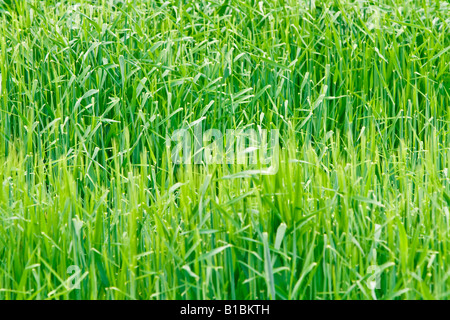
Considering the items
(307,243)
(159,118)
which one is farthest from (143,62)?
(307,243)

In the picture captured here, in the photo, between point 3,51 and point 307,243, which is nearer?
point 307,243

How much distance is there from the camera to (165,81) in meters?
2.86

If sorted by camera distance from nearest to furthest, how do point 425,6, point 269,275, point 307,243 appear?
point 269,275 < point 307,243 < point 425,6

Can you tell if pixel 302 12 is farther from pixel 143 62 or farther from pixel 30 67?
pixel 30 67

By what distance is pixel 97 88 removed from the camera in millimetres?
2883

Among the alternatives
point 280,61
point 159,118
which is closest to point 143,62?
point 159,118

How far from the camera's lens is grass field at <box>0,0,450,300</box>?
1.80 metres

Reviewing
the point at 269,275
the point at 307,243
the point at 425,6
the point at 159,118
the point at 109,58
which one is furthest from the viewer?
Answer: the point at 425,6

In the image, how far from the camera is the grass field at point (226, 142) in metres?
1.80

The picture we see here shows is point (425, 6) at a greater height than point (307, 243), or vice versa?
point (425, 6)

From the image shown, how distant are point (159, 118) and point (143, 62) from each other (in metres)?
0.43

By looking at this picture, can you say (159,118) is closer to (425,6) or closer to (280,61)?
(280,61)

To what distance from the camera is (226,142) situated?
2.47 meters

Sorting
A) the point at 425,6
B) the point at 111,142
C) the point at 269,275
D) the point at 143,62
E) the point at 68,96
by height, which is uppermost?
the point at 425,6
